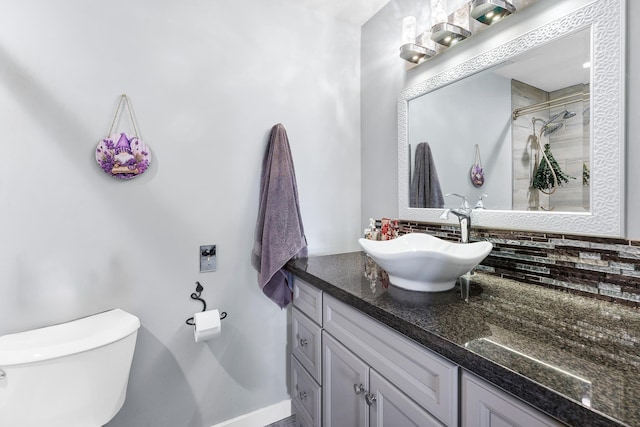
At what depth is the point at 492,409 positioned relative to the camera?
0.65 metres

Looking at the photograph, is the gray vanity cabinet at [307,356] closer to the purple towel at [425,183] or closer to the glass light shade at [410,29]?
the purple towel at [425,183]

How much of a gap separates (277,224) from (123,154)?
739 mm

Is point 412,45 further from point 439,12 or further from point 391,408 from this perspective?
point 391,408

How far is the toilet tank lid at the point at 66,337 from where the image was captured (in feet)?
3.18

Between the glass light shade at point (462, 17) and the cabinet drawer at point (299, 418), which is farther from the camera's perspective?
the cabinet drawer at point (299, 418)

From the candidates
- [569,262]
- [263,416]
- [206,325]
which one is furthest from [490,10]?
[263,416]

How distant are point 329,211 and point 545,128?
1145 mm

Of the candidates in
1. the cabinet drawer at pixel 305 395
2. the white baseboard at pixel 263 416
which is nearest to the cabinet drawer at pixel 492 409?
the cabinet drawer at pixel 305 395

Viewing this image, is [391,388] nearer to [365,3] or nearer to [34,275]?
[34,275]

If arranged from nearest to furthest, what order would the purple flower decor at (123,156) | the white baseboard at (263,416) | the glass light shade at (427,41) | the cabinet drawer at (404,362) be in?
1. the cabinet drawer at (404,362)
2. the purple flower decor at (123,156)
3. the glass light shade at (427,41)
4. the white baseboard at (263,416)

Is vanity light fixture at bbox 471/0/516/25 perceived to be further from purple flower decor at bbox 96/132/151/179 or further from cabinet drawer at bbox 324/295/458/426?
purple flower decor at bbox 96/132/151/179

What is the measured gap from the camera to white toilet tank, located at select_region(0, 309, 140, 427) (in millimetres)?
959

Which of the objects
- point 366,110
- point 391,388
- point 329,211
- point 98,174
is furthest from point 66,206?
point 366,110

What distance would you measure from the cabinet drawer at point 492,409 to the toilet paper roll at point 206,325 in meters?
1.07
